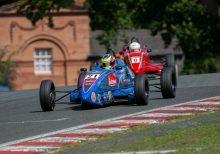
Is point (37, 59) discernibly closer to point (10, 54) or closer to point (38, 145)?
point (10, 54)

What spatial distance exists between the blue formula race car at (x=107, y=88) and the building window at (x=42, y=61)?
4530cm

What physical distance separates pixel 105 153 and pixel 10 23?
5339cm

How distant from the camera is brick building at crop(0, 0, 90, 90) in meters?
66.6

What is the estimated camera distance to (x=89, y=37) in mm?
68250

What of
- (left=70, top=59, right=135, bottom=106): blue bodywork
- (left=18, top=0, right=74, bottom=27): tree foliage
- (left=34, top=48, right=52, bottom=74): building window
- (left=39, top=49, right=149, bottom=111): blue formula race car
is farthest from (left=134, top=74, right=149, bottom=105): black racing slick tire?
(left=34, top=48, right=52, bottom=74): building window

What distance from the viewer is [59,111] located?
70.4 feet

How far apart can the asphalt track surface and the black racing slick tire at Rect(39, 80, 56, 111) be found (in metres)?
0.18

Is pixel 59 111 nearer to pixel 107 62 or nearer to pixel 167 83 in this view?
pixel 107 62

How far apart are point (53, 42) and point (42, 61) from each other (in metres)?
1.72

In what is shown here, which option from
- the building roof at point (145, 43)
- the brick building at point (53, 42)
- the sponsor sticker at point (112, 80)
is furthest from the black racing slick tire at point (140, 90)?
the building roof at point (145, 43)

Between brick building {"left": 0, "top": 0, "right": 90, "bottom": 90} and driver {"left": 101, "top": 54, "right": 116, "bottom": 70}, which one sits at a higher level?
brick building {"left": 0, "top": 0, "right": 90, "bottom": 90}

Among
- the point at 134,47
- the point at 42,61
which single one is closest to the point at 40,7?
the point at 134,47

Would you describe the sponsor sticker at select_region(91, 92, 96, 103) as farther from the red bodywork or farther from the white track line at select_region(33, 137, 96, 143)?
the red bodywork

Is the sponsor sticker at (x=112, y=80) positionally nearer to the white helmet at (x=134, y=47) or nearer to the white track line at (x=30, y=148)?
the white helmet at (x=134, y=47)
